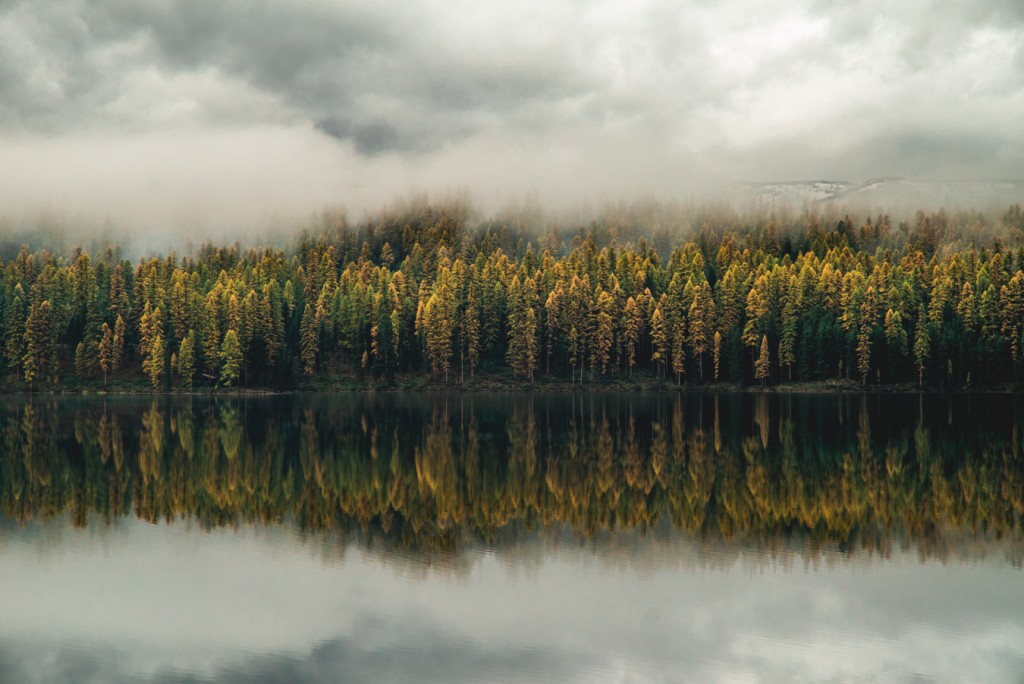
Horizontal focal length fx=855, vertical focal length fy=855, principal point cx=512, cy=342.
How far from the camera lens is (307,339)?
456 feet

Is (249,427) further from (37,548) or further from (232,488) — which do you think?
(37,548)

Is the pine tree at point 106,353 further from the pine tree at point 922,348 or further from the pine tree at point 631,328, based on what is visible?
the pine tree at point 922,348

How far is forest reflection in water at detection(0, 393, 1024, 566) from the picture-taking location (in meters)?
29.4

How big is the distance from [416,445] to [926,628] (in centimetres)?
3612

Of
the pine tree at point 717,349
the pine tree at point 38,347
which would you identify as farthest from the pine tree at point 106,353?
the pine tree at point 717,349

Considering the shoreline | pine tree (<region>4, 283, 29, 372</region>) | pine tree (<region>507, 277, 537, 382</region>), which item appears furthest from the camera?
pine tree (<region>507, 277, 537, 382</region>)

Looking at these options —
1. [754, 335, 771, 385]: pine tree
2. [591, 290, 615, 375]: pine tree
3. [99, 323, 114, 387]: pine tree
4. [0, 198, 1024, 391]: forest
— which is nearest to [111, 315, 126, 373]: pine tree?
[99, 323, 114, 387]: pine tree

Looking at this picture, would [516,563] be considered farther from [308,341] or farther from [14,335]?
[14,335]

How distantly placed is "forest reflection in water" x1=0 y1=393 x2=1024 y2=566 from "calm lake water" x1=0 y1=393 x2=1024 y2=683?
21 centimetres

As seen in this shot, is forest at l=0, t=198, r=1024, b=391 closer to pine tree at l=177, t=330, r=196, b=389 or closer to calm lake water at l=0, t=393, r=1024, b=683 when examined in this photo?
pine tree at l=177, t=330, r=196, b=389

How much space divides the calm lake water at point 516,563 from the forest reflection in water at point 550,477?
0.68ft

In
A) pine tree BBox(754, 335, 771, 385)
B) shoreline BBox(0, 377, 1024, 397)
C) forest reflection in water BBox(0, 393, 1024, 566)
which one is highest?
pine tree BBox(754, 335, 771, 385)

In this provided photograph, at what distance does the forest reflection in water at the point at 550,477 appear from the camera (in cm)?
2936

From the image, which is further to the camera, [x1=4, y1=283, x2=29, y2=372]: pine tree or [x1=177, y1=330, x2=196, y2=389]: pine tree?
[x1=4, y1=283, x2=29, y2=372]: pine tree
